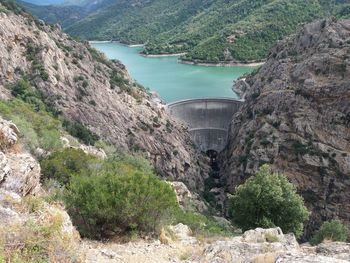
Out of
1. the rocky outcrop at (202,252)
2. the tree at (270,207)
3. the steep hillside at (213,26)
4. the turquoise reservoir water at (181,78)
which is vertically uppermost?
the steep hillside at (213,26)

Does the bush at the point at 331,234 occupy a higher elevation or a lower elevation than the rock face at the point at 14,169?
lower

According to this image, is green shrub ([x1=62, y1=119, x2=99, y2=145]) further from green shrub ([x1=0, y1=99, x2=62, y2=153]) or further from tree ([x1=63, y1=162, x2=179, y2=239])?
tree ([x1=63, y1=162, x2=179, y2=239])

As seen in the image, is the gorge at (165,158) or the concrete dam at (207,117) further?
the concrete dam at (207,117)

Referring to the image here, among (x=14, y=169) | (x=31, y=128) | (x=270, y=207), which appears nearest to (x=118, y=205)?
(x=14, y=169)

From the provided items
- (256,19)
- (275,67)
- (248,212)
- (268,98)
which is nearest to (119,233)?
(248,212)

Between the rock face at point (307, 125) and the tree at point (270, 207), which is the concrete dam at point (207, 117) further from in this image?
the tree at point (270, 207)

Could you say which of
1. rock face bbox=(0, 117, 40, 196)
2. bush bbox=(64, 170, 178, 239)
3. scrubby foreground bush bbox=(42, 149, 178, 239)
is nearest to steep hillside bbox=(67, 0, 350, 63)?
scrubby foreground bush bbox=(42, 149, 178, 239)

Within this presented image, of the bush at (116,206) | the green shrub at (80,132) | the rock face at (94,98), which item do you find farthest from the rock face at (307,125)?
the bush at (116,206)
